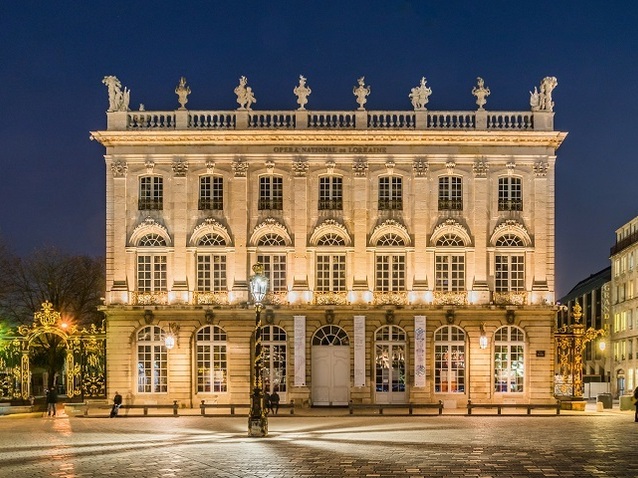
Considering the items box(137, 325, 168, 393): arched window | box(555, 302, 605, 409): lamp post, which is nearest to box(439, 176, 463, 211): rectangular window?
box(555, 302, 605, 409): lamp post

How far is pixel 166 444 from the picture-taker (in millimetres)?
28234

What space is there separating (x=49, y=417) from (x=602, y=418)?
23.7 m

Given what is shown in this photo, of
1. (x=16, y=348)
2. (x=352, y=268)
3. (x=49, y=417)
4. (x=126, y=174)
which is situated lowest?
(x=49, y=417)

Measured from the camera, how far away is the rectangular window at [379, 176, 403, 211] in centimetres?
4884

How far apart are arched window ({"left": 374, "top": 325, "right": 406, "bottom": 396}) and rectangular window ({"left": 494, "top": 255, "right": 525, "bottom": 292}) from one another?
541 cm

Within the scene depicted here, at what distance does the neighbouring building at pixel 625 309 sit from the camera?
78.9 metres

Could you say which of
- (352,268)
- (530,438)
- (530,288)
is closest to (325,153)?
(352,268)

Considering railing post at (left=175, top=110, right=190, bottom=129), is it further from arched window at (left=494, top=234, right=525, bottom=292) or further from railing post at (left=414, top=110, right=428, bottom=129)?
arched window at (left=494, top=234, right=525, bottom=292)

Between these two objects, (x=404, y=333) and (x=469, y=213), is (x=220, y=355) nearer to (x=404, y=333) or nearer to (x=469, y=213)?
(x=404, y=333)

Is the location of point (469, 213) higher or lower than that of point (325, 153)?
lower

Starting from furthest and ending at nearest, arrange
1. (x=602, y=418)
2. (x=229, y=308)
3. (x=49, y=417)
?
1. (x=229, y=308)
2. (x=49, y=417)
3. (x=602, y=418)

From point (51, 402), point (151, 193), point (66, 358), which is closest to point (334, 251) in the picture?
point (151, 193)

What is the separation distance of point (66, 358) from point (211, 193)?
10.6m

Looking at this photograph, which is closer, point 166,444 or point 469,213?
point 166,444
